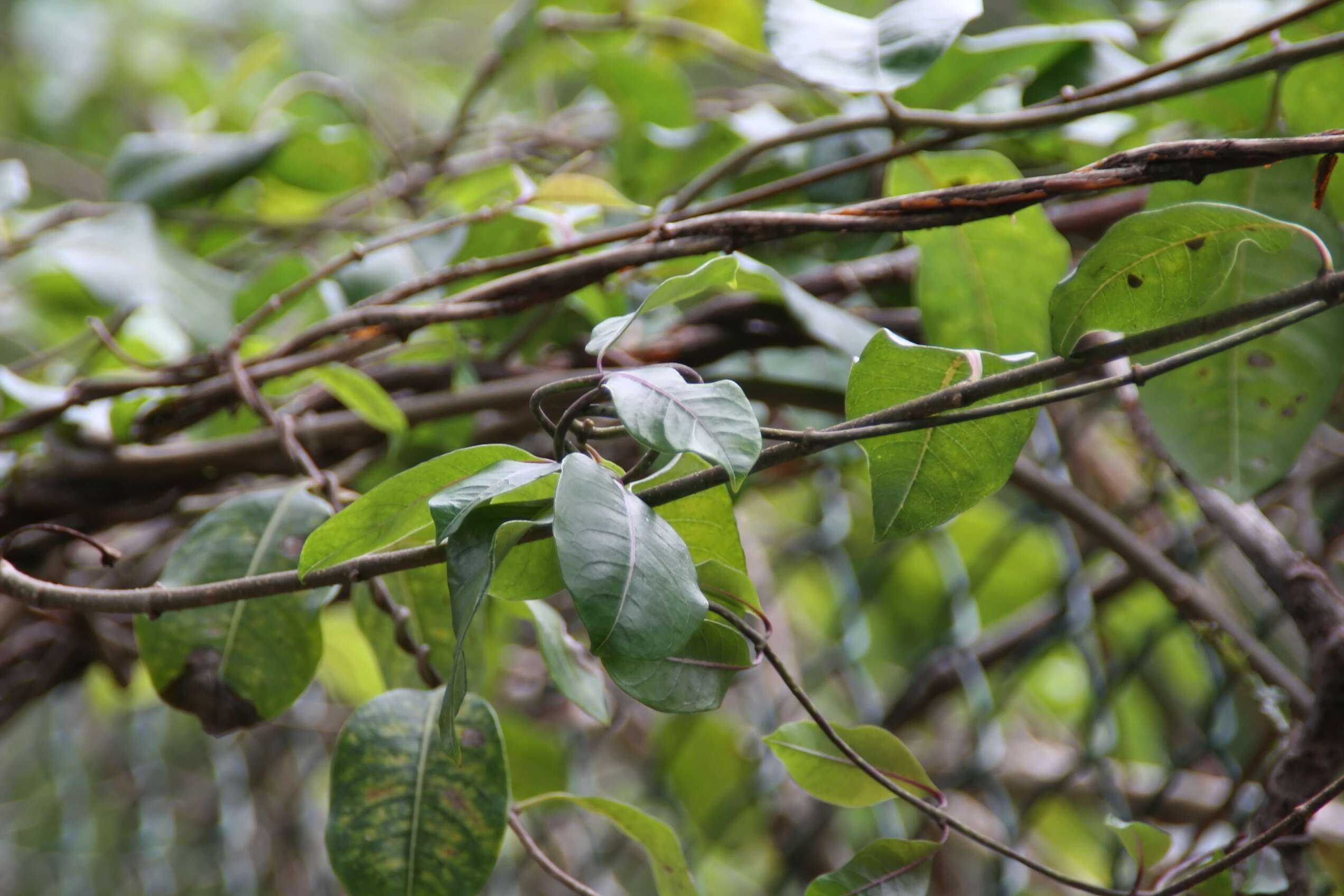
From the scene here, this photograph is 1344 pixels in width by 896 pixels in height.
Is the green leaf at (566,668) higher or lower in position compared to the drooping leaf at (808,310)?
lower

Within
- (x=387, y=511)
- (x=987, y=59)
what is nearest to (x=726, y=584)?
(x=387, y=511)

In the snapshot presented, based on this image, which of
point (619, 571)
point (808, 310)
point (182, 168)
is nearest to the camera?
point (619, 571)

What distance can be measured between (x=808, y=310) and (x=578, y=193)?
168 millimetres

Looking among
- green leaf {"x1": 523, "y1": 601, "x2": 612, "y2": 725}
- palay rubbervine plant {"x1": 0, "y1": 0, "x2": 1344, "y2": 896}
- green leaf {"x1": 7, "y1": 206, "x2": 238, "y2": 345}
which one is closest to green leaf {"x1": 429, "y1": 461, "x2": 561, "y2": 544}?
palay rubbervine plant {"x1": 0, "y1": 0, "x2": 1344, "y2": 896}

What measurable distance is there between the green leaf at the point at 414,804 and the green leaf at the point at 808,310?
200 millimetres

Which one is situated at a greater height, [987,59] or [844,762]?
[987,59]

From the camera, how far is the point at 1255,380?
1.41 ft

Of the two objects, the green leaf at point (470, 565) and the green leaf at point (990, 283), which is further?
the green leaf at point (990, 283)

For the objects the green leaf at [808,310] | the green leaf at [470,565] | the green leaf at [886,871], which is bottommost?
the green leaf at [886,871]

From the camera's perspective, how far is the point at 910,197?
0.36 metres

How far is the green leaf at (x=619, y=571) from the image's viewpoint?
234 millimetres

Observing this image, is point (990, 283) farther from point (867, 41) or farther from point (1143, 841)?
point (1143, 841)

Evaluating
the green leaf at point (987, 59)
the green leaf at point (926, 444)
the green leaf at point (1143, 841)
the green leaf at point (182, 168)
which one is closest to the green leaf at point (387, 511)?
the green leaf at point (926, 444)

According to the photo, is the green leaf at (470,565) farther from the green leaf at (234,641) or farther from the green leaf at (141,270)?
the green leaf at (141,270)
